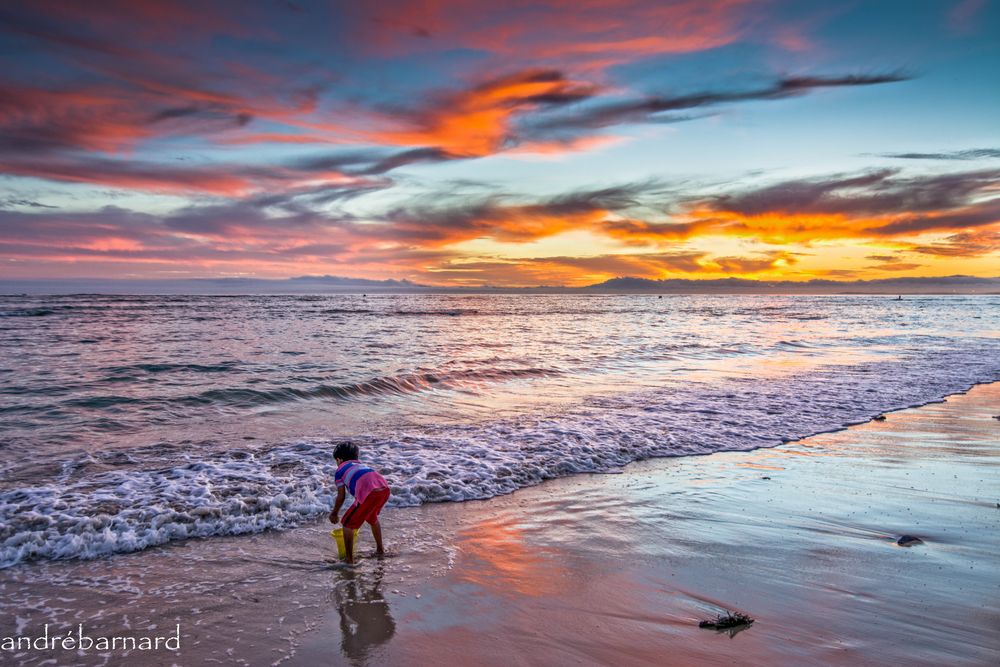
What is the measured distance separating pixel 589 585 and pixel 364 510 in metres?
2.41

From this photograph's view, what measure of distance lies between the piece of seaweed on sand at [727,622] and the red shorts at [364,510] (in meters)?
3.24

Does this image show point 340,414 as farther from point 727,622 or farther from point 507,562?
point 727,622

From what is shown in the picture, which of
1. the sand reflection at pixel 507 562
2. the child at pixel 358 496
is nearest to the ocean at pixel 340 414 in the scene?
the sand reflection at pixel 507 562

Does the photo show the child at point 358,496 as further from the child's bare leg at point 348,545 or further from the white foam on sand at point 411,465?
the white foam on sand at point 411,465

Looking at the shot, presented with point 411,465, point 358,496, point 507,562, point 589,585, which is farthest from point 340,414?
point 589,585

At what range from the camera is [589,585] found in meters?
5.41

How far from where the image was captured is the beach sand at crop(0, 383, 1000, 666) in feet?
14.3

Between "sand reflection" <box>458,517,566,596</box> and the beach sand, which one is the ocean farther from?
"sand reflection" <box>458,517,566,596</box>

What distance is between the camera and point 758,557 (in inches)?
235

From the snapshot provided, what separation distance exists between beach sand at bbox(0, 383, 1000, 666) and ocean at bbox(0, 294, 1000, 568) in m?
1.05

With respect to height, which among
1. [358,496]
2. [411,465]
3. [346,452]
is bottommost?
[411,465]

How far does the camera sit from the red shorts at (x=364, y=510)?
5961 millimetres

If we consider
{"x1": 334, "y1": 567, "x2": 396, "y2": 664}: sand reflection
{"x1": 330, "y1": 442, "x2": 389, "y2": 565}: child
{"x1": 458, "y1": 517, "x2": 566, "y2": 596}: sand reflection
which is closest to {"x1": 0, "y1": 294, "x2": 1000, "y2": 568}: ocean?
{"x1": 458, "y1": 517, "x2": 566, "y2": 596}: sand reflection

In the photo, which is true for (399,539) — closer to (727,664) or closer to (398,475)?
(398,475)
